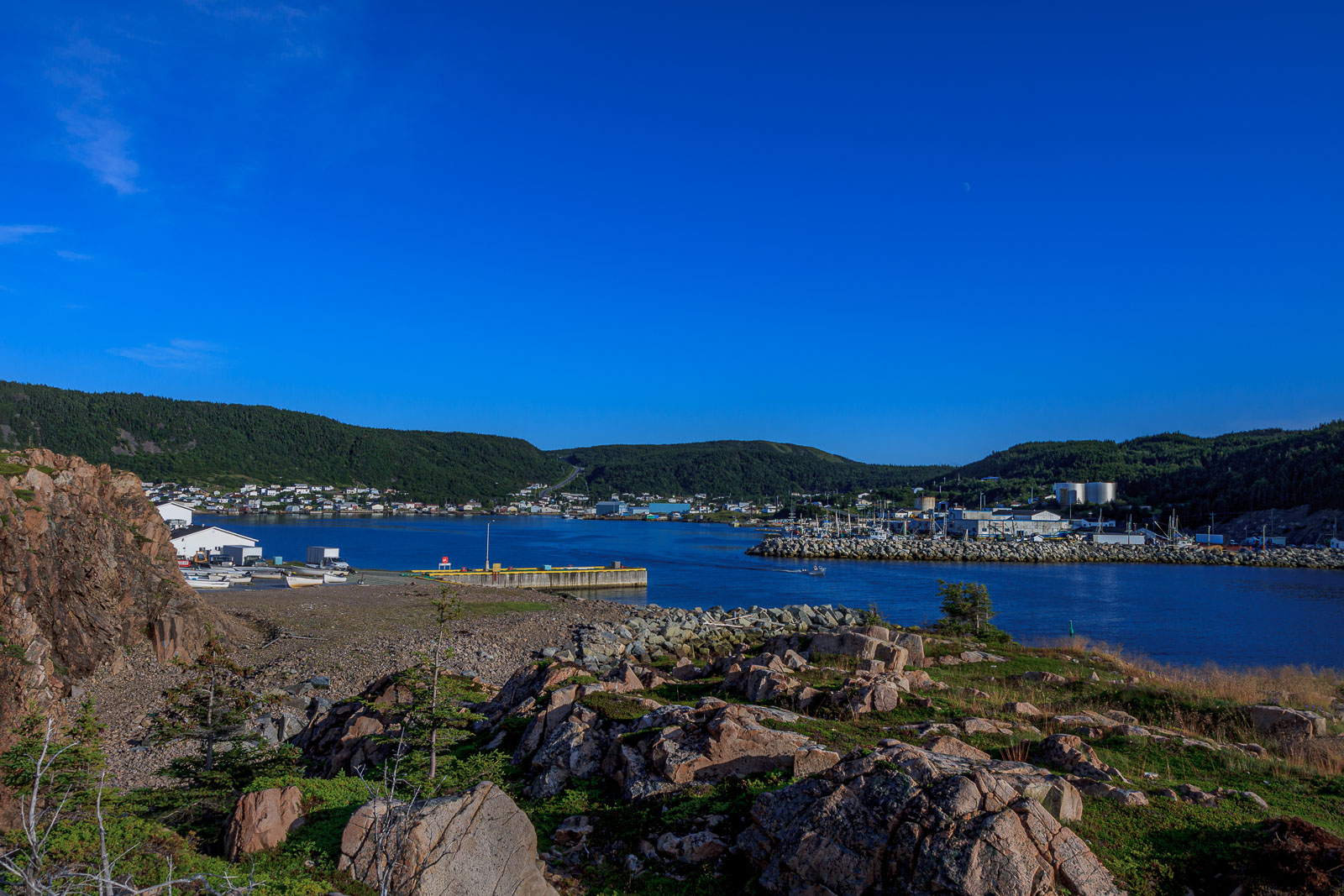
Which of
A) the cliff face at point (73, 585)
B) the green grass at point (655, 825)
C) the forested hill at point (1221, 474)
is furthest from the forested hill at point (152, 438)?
the green grass at point (655, 825)

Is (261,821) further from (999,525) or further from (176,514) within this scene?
(999,525)

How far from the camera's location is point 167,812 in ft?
27.2

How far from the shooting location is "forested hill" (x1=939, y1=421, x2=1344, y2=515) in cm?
11644

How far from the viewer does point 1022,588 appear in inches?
2408

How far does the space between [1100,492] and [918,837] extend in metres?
170

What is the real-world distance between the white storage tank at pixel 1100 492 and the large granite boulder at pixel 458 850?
169 m

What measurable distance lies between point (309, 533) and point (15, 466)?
8856 cm

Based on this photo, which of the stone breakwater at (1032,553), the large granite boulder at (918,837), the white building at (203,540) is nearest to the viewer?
the large granite boulder at (918,837)

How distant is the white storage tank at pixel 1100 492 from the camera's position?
152 metres

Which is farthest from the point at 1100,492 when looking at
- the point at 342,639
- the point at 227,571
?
the point at 342,639

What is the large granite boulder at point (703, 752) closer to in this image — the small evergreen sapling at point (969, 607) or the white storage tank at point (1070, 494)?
the small evergreen sapling at point (969, 607)

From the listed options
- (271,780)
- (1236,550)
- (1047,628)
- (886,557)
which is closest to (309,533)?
(886,557)

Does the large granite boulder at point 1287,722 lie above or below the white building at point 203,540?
above

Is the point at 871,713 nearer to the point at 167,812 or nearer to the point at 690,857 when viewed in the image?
the point at 690,857
